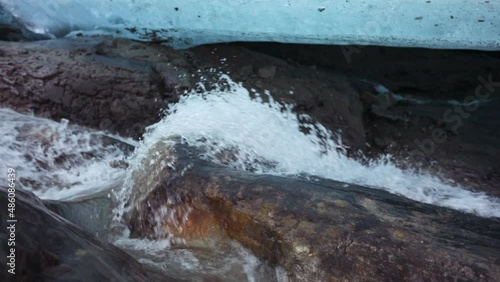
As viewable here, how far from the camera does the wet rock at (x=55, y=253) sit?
1.25 metres

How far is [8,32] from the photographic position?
14.9ft

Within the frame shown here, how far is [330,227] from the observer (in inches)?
72.3

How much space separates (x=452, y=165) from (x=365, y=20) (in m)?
1.68

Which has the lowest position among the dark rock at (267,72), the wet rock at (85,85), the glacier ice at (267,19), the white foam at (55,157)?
the white foam at (55,157)

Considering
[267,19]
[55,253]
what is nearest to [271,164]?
[267,19]

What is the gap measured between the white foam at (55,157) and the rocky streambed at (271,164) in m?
0.11

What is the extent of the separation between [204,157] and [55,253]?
4.64 feet

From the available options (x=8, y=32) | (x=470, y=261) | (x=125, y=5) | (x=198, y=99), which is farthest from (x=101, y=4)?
(x=470, y=261)

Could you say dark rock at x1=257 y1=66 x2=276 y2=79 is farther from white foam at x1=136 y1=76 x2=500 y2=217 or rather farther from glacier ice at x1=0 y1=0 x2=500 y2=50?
glacier ice at x1=0 y1=0 x2=500 y2=50

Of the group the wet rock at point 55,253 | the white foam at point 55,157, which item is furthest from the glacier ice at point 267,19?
the wet rock at point 55,253

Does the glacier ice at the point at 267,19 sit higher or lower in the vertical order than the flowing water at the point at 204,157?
higher

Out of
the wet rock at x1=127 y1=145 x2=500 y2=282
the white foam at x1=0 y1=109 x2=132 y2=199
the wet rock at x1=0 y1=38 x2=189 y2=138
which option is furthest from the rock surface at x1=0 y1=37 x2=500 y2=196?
the wet rock at x1=127 y1=145 x2=500 y2=282

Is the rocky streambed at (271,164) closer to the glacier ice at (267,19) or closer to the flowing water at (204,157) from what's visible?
the flowing water at (204,157)

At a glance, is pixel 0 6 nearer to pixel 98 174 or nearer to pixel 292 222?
pixel 98 174
